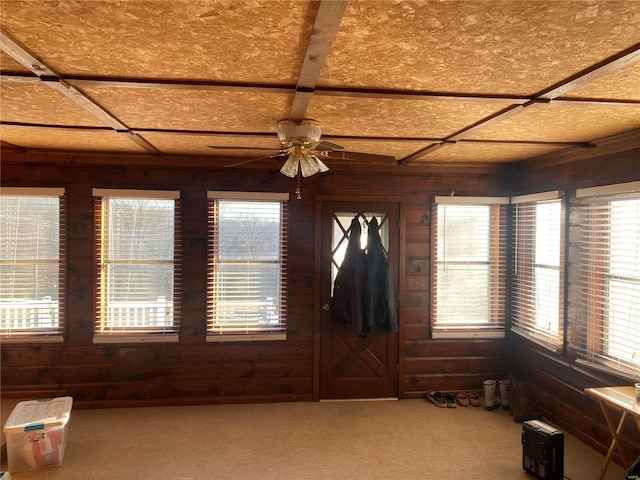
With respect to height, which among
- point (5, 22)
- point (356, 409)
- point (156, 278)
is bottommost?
point (356, 409)

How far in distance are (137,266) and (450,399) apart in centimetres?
331

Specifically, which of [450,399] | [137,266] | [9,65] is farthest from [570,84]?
[137,266]

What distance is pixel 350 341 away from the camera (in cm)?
402

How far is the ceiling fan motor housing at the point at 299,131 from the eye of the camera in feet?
7.36

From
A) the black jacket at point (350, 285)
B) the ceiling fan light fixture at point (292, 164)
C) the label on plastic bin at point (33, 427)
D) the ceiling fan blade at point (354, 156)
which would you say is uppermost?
the ceiling fan blade at point (354, 156)

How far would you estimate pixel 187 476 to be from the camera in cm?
268

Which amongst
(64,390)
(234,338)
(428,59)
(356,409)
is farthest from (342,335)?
(428,59)

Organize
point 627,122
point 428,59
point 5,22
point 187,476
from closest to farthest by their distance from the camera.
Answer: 1. point 5,22
2. point 428,59
3. point 627,122
4. point 187,476

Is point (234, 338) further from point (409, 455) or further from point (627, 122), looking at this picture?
point (627, 122)

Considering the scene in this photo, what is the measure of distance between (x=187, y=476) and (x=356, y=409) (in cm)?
166

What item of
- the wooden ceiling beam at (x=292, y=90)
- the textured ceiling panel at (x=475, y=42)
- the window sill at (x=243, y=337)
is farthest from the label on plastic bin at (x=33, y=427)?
the textured ceiling panel at (x=475, y=42)

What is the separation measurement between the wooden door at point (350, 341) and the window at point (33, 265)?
250cm

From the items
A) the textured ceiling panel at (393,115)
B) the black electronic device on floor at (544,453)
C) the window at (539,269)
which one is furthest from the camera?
the window at (539,269)

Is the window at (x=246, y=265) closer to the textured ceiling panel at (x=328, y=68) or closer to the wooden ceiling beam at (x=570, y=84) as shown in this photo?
the textured ceiling panel at (x=328, y=68)
